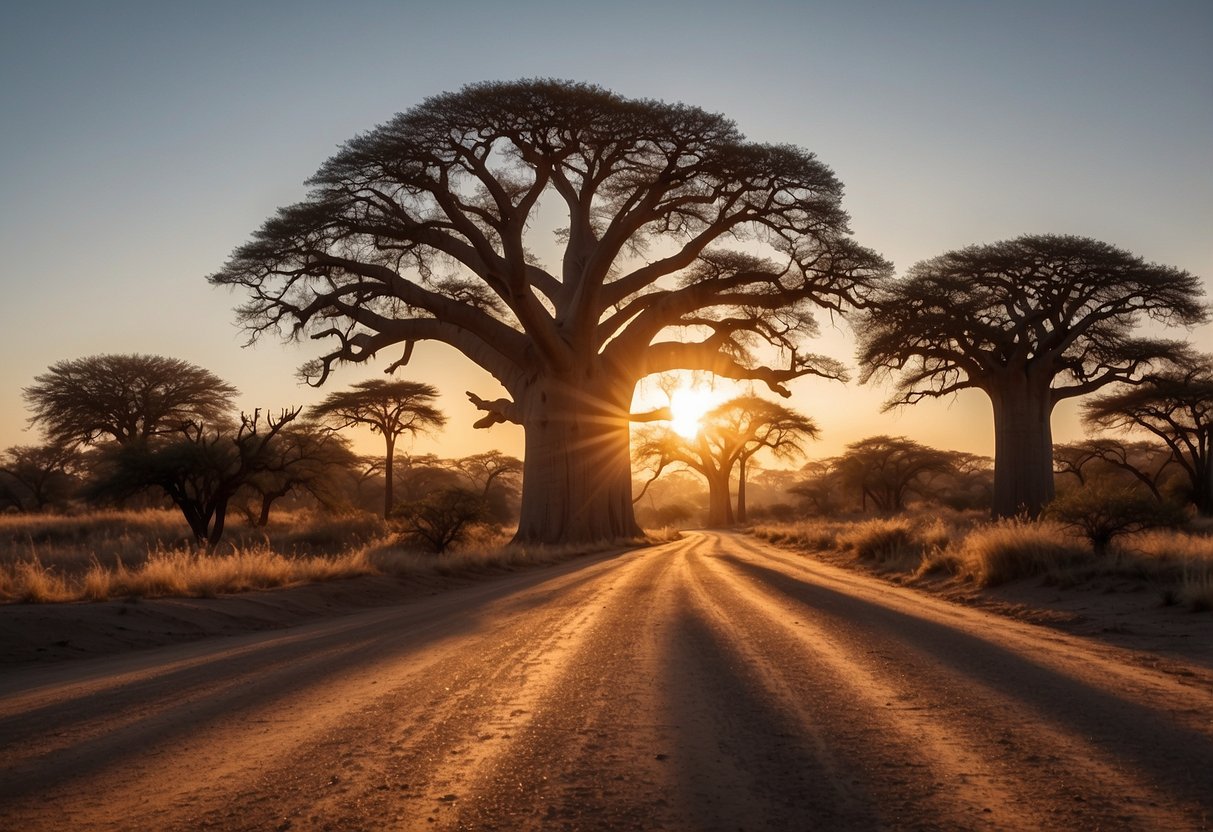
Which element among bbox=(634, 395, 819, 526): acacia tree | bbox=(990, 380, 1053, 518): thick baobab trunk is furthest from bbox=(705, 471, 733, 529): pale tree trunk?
bbox=(990, 380, 1053, 518): thick baobab trunk

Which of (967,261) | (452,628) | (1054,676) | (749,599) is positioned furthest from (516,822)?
(967,261)

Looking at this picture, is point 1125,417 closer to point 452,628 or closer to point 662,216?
point 662,216

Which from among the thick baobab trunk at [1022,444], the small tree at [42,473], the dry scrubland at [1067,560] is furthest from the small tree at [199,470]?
the small tree at [42,473]

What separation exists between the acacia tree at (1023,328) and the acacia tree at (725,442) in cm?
2547

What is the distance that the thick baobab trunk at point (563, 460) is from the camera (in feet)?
82.9

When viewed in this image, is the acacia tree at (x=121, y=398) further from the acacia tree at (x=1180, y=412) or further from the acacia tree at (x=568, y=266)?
the acacia tree at (x=1180, y=412)

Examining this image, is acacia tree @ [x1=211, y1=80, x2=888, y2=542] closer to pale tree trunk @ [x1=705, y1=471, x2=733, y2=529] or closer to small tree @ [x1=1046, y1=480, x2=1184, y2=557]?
small tree @ [x1=1046, y1=480, x2=1184, y2=557]

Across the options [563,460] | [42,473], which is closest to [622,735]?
[563,460]

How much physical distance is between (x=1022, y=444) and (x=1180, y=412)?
13.1 metres

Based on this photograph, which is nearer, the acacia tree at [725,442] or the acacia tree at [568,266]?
the acacia tree at [568,266]

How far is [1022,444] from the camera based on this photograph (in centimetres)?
2791

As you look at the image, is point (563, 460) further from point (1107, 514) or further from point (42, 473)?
point (42, 473)

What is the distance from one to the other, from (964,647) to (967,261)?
21087 millimetres

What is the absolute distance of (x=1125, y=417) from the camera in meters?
36.8
